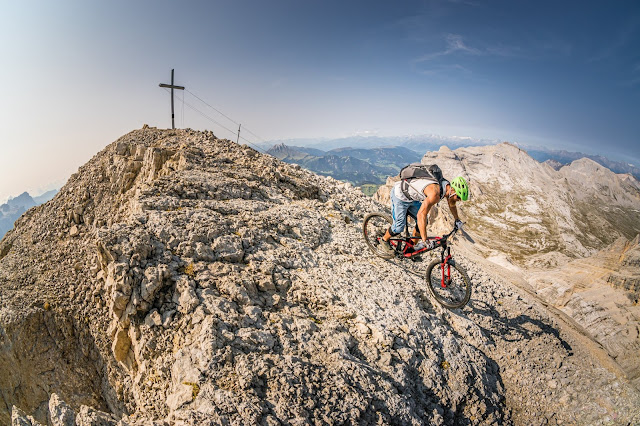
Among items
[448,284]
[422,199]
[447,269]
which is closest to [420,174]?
[422,199]

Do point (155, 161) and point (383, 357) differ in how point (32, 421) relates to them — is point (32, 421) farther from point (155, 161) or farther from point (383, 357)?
point (155, 161)

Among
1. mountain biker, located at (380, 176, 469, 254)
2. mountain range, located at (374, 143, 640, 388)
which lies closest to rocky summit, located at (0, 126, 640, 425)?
mountain biker, located at (380, 176, 469, 254)

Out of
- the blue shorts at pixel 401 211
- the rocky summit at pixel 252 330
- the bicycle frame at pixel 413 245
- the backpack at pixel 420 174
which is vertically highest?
the backpack at pixel 420 174

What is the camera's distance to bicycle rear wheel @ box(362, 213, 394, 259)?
1163 cm

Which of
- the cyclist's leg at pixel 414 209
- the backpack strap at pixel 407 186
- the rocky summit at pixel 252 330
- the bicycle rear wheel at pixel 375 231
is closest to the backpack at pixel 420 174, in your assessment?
the backpack strap at pixel 407 186

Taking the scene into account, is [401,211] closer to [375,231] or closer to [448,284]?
[375,231]

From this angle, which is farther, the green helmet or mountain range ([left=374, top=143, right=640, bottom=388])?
mountain range ([left=374, top=143, right=640, bottom=388])

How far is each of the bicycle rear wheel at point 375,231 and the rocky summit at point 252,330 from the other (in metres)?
0.46

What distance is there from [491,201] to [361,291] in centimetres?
20365

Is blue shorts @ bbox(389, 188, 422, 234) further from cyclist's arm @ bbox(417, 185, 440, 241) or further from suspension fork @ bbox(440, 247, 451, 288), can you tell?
suspension fork @ bbox(440, 247, 451, 288)

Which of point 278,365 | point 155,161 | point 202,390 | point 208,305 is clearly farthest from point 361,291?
point 155,161

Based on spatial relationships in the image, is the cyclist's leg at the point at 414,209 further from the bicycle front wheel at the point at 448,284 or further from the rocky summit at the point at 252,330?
the rocky summit at the point at 252,330

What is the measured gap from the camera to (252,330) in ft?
21.4

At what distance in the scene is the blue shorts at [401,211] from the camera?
32.9ft
